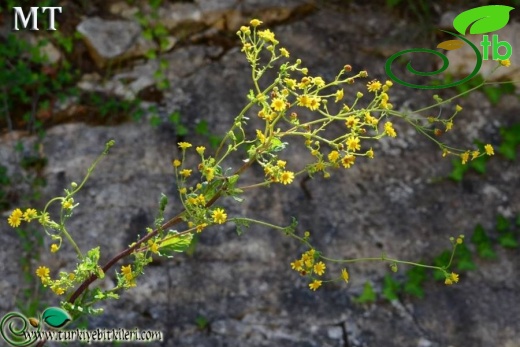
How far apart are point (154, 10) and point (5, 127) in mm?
882

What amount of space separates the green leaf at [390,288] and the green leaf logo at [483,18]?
3.53 ft

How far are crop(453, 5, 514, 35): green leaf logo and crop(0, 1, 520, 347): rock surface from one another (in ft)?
1.18

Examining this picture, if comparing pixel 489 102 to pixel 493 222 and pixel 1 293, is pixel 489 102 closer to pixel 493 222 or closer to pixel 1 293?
pixel 493 222

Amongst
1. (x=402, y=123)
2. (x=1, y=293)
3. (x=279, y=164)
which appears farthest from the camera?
(x=402, y=123)

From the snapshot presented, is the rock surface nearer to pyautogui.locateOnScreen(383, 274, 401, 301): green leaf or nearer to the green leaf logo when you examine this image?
pyautogui.locateOnScreen(383, 274, 401, 301): green leaf

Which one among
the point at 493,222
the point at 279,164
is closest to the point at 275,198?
the point at 493,222

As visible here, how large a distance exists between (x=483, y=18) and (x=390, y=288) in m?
1.19

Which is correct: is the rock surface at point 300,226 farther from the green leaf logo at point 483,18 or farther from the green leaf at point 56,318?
the green leaf at point 56,318

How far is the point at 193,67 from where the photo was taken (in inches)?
138

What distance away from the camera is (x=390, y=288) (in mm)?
3102

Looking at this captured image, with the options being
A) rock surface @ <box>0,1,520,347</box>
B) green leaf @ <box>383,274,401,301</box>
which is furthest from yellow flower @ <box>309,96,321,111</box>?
green leaf @ <box>383,274,401,301</box>

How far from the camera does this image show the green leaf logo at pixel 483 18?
3.18m

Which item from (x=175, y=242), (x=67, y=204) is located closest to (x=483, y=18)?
(x=175, y=242)

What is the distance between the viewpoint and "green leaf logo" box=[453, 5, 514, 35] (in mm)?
3180
